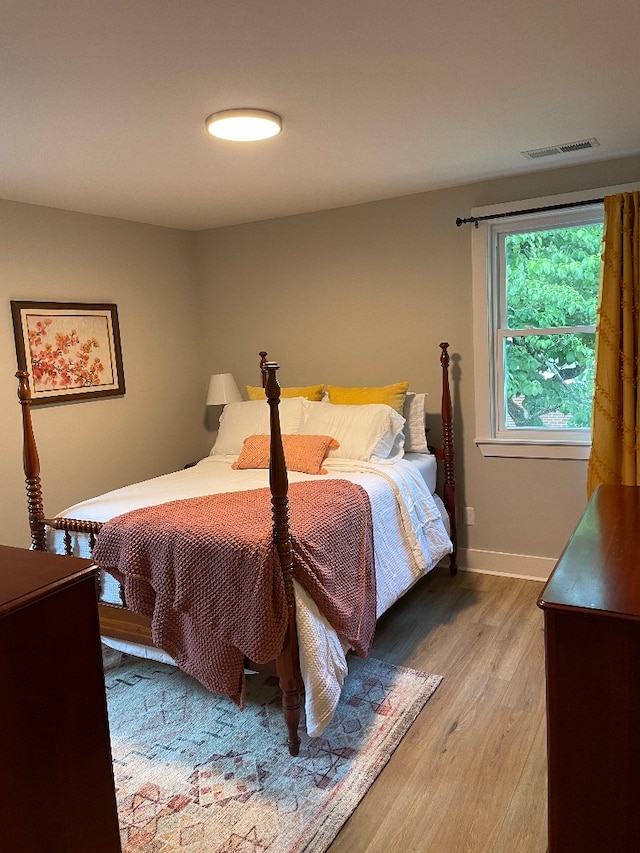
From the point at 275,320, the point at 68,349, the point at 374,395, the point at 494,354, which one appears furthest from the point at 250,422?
the point at 494,354

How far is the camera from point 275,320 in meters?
4.27

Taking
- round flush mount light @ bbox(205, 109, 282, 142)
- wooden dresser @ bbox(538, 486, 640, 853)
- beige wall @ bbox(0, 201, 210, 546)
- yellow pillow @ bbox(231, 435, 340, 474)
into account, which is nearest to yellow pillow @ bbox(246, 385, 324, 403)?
yellow pillow @ bbox(231, 435, 340, 474)

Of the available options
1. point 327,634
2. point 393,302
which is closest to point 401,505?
point 327,634

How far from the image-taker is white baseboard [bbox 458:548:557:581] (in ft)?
11.8

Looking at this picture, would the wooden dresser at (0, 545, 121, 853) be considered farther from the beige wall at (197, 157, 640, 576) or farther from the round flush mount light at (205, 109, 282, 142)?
the beige wall at (197, 157, 640, 576)

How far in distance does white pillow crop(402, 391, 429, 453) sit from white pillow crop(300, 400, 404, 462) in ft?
0.48

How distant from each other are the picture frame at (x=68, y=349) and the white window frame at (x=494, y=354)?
2.20 metres

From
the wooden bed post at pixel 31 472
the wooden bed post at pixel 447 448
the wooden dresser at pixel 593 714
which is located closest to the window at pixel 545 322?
the wooden bed post at pixel 447 448

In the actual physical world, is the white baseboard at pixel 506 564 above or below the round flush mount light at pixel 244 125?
below

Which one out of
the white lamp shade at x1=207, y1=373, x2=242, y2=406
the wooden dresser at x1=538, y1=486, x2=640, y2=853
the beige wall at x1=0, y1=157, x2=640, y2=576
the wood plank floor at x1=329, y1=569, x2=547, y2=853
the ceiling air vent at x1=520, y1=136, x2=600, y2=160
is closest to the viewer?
the wooden dresser at x1=538, y1=486, x2=640, y2=853

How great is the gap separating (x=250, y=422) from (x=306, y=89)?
2.04 meters

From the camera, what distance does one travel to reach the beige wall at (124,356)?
11.0ft

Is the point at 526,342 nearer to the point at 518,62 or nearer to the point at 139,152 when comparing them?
the point at 518,62

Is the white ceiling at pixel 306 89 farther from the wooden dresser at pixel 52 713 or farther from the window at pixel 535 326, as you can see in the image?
the wooden dresser at pixel 52 713
